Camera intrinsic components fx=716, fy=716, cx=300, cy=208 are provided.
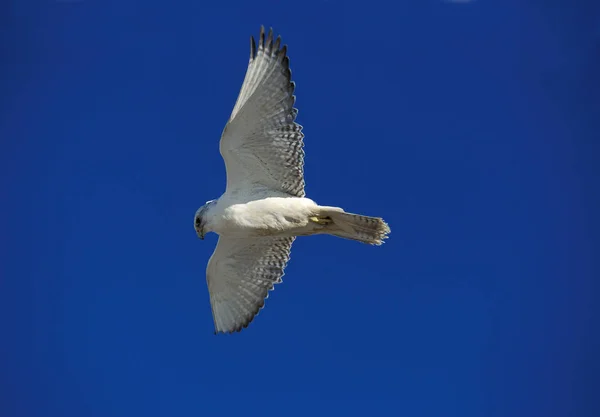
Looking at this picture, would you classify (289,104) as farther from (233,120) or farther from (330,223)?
(330,223)

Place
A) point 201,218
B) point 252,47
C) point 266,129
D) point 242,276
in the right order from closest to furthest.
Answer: point 252,47
point 266,129
point 201,218
point 242,276

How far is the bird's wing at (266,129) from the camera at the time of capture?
8.30 m

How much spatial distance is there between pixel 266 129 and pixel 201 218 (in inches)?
51.8

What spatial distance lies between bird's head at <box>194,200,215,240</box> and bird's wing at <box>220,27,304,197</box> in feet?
1.61

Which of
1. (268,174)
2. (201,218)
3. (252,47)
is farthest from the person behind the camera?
(268,174)

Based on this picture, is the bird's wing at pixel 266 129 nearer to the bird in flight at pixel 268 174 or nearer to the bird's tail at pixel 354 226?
the bird in flight at pixel 268 174

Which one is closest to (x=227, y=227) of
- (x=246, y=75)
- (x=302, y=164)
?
(x=302, y=164)

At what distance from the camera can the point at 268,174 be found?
8.66 m

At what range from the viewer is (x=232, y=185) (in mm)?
8727

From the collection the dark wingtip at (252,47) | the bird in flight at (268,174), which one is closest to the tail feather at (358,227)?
the bird in flight at (268,174)

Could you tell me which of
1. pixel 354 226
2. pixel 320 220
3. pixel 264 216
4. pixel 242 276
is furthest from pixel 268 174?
pixel 242 276

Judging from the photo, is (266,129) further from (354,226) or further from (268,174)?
(354,226)

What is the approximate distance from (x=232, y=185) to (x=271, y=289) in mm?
1639

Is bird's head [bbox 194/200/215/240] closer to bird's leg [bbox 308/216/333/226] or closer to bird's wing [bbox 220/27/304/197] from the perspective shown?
bird's wing [bbox 220/27/304/197]
